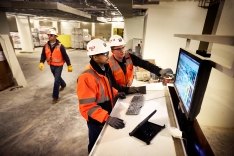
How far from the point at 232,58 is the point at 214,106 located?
1.01m

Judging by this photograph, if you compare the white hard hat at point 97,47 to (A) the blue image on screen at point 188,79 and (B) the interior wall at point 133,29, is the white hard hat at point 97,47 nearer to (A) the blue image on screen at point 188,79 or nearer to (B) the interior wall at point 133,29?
(A) the blue image on screen at point 188,79

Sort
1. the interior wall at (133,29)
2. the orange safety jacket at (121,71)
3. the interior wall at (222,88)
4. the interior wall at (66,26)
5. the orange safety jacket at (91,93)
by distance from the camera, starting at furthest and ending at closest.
Result: the interior wall at (66,26), the interior wall at (133,29), the interior wall at (222,88), the orange safety jacket at (121,71), the orange safety jacket at (91,93)

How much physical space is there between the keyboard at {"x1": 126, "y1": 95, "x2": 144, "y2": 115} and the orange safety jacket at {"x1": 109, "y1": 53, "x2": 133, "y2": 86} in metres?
0.45

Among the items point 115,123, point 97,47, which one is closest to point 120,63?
point 97,47

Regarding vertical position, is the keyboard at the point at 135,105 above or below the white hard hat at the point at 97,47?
below

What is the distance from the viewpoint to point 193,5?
3846 mm

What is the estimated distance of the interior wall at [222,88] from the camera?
2.69m

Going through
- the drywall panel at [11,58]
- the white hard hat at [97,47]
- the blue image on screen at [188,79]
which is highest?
the white hard hat at [97,47]

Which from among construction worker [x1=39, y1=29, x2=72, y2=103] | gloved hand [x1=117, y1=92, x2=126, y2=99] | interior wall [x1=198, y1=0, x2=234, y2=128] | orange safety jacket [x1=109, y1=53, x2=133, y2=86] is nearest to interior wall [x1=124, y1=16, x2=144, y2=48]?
construction worker [x1=39, y1=29, x2=72, y2=103]

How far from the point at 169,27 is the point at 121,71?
7.69ft

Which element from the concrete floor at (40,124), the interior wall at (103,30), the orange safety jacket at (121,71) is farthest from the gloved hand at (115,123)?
the interior wall at (103,30)

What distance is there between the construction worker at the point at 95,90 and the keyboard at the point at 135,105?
26cm

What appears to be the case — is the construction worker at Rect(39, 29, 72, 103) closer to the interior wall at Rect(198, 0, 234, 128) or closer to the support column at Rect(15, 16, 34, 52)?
the interior wall at Rect(198, 0, 234, 128)

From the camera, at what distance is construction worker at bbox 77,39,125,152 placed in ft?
5.60
